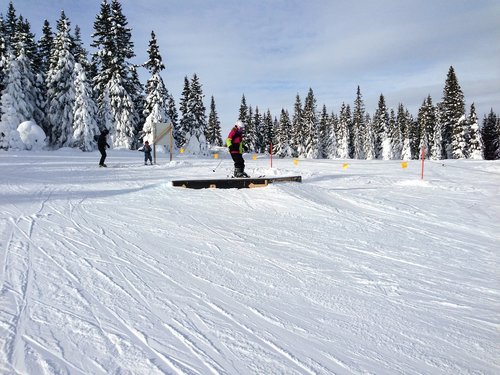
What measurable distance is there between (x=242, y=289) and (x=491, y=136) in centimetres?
8439

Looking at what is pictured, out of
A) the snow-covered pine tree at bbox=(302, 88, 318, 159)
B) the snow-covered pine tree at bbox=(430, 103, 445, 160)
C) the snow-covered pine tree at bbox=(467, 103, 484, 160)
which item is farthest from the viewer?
the snow-covered pine tree at bbox=(302, 88, 318, 159)

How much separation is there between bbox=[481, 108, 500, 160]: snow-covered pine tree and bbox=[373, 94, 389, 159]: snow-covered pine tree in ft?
61.7

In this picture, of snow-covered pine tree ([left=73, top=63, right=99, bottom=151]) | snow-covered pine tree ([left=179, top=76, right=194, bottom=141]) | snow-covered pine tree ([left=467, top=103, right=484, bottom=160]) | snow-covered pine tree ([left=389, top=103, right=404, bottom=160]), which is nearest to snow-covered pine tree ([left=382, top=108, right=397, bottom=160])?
snow-covered pine tree ([left=389, top=103, right=404, bottom=160])

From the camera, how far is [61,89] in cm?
3503

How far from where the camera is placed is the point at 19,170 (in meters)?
14.6

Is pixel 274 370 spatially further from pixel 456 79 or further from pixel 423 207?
pixel 456 79

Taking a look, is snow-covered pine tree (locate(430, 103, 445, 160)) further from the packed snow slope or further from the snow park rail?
the snow park rail

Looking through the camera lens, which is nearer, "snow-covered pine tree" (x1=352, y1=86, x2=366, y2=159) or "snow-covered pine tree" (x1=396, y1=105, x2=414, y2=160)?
"snow-covered pine tree" (x1=396, y1=105, x2=414, y2=160)

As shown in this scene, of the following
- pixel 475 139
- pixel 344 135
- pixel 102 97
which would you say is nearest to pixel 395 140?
pixel 344 135

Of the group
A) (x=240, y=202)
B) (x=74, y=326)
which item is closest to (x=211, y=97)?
(x=240, y=202)

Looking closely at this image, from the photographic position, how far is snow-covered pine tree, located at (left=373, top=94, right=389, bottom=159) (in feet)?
234

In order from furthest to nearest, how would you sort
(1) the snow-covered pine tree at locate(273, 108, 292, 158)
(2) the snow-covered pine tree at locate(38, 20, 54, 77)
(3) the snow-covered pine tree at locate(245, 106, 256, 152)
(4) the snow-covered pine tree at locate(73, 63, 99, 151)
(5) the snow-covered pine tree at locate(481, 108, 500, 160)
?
(3) the snow-covered pine tree at locate(245, 106, 256, 152) < (1) the snow-covered pine tree at locate(273, 108, 292, 158) < (5) the snow-covered pine tree at locate(481, 108, 500, 160) < (2) the snow-covered pine tree at locate(38, 20, 54, 77) < (4) the snow-covered pine tree at locate(73, 63, 99, 151)

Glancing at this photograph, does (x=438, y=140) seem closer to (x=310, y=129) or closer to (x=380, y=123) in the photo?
(x=380, y=123)

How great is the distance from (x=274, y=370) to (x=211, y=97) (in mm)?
78371
